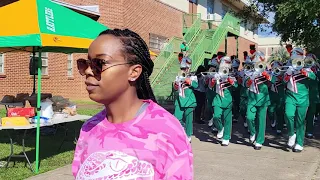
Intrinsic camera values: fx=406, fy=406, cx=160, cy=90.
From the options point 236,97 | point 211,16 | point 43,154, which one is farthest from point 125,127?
point 211,16

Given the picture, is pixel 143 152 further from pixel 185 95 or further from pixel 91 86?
pixel 185 95

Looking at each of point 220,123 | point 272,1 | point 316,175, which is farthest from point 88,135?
point 272,1

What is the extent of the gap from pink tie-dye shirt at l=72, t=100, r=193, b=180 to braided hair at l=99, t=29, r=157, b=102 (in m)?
0.18

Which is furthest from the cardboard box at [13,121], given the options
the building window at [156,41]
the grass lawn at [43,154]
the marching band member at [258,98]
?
the building window at [156,41]

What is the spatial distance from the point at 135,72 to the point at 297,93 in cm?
619

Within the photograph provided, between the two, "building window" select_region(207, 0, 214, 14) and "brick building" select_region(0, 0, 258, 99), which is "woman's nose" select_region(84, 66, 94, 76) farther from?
"building window" select_region(207, 0, 214, 14)

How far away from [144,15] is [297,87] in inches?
518

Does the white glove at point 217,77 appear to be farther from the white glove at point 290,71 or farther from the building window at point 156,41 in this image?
the building window at point 156,41

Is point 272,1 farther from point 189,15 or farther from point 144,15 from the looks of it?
point 189,15

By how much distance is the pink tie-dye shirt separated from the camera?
1723mm

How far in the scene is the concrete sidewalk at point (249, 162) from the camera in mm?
5961

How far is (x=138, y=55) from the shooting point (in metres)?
1.91

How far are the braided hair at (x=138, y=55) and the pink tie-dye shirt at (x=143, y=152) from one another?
0.18 metres

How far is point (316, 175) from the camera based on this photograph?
19.9ft
